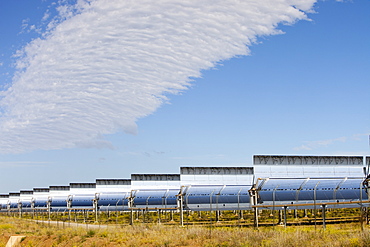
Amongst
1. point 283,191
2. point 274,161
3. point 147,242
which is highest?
point 274,161

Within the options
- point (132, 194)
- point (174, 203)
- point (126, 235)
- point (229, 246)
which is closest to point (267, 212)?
point (174, 203)

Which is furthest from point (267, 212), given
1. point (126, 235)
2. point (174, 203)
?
point (126, 235)

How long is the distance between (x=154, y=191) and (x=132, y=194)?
11.5ft

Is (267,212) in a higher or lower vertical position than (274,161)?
lower

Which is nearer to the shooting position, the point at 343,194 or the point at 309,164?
the point at 343,194

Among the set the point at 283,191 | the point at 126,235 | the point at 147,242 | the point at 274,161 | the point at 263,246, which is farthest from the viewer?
the point at 274,161

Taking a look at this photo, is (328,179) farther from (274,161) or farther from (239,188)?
(239,188)

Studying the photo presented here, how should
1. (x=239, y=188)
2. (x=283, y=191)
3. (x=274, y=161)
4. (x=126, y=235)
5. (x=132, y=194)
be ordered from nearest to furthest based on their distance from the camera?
(x=126, y=235) < (x=283, y=191) < (x=274, y=161) < (x=239, y=188) < (x=132, y=194)

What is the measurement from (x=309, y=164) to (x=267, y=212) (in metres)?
17.1

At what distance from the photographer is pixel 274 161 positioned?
4928cm

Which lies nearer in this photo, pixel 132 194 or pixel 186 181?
pixel 186 181

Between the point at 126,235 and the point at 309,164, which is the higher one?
the point at 309,164

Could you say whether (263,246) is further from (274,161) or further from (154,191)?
(154,191)

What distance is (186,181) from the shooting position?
56.0 metres
